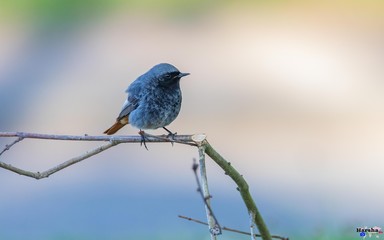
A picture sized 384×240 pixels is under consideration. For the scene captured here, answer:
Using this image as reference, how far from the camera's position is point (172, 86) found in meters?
3.95

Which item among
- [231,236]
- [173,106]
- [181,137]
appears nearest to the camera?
[181,137]

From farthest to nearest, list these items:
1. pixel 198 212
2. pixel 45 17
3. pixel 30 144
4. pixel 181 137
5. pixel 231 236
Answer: pixel 45 17 → pixel 30 144 → pixel 198 212 → pixel 231 236 → pixel 181 137

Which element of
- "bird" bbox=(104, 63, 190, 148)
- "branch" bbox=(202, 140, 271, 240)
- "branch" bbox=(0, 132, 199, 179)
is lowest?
"branch" bbox=(202, 140, 271, 240)

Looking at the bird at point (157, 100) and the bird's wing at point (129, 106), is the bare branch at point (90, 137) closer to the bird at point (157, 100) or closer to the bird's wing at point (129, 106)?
the bird at point (157, 100)

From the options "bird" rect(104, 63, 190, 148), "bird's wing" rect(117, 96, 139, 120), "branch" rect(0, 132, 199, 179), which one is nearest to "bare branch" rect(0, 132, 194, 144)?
"branch" rect(0, 132, 199, 179)

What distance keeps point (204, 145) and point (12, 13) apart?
293 inches

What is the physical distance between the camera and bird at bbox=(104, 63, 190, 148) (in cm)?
388

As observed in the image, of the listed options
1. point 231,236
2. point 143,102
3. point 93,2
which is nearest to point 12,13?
point 93,2

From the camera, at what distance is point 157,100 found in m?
3.90

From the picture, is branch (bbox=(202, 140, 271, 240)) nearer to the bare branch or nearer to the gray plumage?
the bare branch

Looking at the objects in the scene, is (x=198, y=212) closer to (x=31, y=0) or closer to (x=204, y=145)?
(x=204, y=145)

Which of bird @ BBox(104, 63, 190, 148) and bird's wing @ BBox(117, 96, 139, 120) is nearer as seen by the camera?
bird @ BBox(104, 63, 190, 148)

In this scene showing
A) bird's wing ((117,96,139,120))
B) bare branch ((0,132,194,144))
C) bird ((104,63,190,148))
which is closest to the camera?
bare branch ((0,132,194,144))

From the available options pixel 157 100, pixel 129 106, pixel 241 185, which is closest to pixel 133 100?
pixel 129 106
